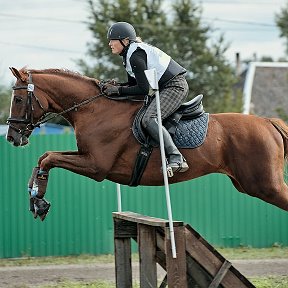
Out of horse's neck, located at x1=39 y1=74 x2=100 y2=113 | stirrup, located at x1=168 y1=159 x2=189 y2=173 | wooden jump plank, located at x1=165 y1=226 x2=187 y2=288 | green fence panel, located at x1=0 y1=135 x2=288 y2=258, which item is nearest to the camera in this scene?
wooden jump plank, located at x1=165 y1=226 x2=187 y2=288

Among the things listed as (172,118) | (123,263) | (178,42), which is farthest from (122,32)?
(178,42)

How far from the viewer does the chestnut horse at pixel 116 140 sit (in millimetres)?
8492

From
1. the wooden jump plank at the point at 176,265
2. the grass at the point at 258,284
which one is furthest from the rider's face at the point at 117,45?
the grass at the point at 258,284

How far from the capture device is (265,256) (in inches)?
534

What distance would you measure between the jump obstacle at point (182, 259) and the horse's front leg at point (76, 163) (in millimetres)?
650

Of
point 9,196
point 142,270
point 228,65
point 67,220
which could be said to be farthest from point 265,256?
point 228,65

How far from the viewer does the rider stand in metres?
8.29

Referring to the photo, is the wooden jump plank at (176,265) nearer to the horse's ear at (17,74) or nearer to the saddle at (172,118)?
the saddle at (172,118)

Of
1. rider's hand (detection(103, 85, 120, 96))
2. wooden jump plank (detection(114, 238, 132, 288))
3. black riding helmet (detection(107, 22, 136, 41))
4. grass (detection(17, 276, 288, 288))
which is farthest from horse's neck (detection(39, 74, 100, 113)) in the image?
grass (detection(17, 276, 288, 288))

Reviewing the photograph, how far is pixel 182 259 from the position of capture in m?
7.75

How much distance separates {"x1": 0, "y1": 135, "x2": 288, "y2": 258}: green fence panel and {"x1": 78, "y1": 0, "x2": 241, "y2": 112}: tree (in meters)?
21.9

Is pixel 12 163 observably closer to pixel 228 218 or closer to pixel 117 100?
pixel 228 218

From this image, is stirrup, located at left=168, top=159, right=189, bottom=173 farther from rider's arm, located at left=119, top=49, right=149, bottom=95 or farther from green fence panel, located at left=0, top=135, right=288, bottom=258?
green fence panel, located at left=0, top=135, right=288, bottom=258

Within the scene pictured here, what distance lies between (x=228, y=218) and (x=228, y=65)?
25.3 m
